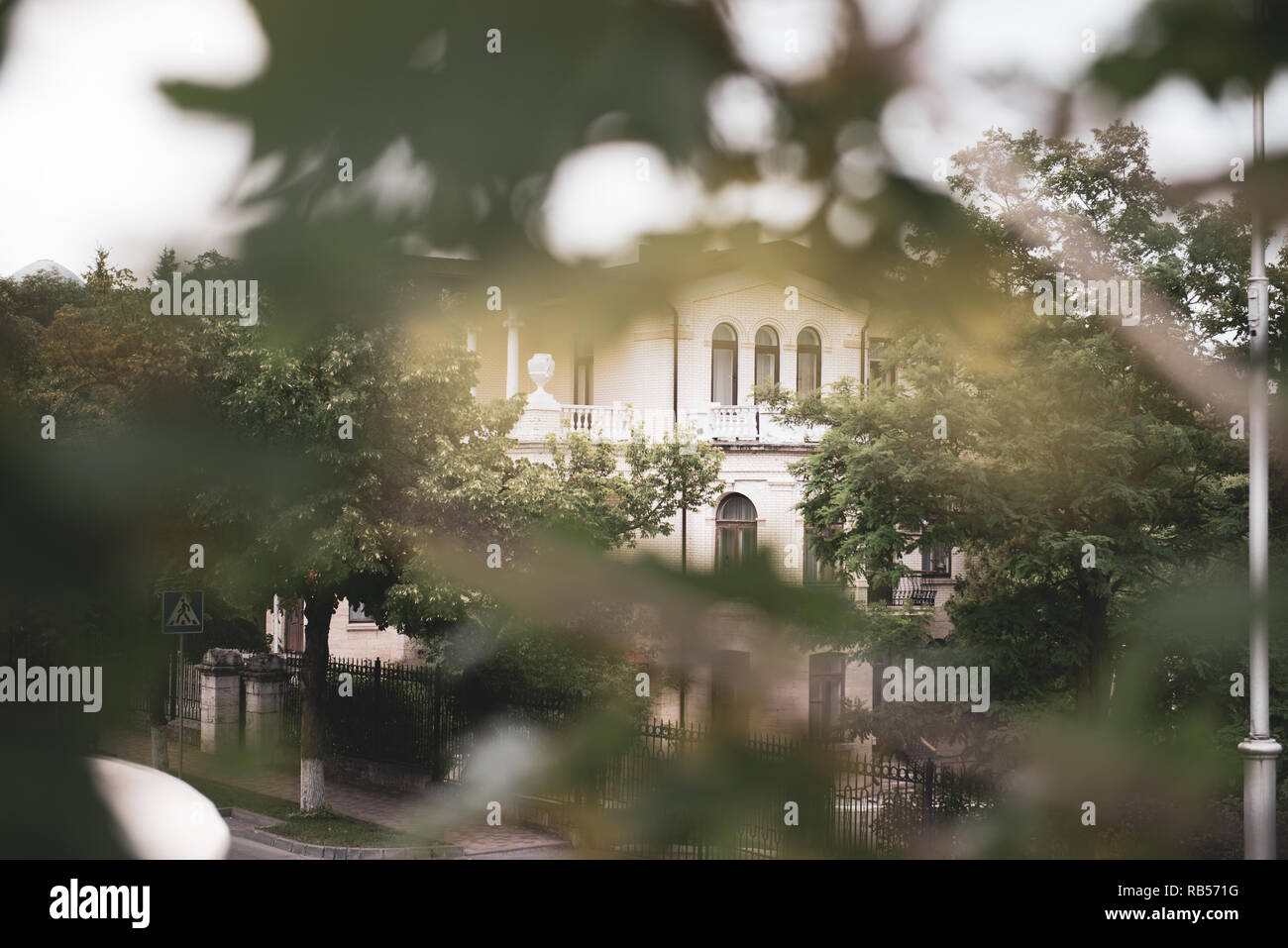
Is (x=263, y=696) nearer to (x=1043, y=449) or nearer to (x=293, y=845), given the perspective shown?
(x=293, y=845)

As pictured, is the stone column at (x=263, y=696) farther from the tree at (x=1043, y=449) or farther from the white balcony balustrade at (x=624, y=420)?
the white balcony balustrade at (x=624, y=420)

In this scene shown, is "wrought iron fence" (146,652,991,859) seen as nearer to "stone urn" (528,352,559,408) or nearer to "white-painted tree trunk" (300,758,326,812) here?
"stone urn" (528,352,559,408)

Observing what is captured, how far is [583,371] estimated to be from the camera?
881mm

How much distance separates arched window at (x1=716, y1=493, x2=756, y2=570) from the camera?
71 cm

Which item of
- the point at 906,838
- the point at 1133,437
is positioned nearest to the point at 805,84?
the point at 906,838

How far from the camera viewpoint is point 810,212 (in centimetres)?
83

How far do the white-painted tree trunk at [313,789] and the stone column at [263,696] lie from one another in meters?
0.87

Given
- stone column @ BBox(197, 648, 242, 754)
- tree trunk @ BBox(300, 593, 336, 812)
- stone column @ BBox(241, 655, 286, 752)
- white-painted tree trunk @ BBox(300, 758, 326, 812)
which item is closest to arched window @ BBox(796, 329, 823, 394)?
tree trunk @ BBox(300, 593, 336, 812)

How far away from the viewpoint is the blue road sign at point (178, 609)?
1.14 metres

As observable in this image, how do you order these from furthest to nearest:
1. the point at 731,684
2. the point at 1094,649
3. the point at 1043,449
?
1. the point at 1094,649
2. the point at 1043,449
3. the point at 731,684

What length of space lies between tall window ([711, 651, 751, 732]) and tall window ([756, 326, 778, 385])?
0.82ft

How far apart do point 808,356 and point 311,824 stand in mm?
4754

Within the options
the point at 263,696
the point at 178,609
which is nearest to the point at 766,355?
the point at 178,609

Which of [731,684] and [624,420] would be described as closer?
[731,684]
